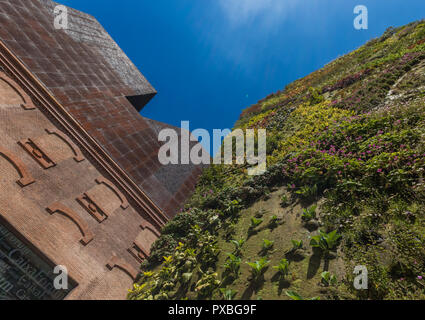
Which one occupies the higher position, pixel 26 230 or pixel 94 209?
pixel 94 209

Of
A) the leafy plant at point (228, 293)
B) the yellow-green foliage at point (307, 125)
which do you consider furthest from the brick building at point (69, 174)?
the yellow-green foliage at point (307, 125)

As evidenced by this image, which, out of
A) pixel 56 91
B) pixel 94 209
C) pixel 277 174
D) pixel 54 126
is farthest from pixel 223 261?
pixel 56 91

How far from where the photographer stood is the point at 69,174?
8602 millimetres

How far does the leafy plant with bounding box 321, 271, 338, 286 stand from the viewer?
4.12m

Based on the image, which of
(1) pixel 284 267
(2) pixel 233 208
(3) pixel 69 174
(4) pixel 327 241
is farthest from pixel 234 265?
(3) pixel 69 174

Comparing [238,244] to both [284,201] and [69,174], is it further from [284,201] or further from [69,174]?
[69,174]

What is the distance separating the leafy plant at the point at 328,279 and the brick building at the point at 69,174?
742 centimetres

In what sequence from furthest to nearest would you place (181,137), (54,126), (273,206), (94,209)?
(181,137), (54,126), (94,209), (273,206)

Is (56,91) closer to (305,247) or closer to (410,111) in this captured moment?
(305,247)

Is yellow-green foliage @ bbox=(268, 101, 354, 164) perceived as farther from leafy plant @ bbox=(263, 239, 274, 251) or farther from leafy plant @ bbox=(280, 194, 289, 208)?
leafy plant @ bbox=(263, 239, 274, 251)

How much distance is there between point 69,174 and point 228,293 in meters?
8.03

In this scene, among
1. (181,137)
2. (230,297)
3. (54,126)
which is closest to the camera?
(230,297)

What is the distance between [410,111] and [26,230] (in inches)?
530

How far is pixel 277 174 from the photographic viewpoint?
8.79 meters
